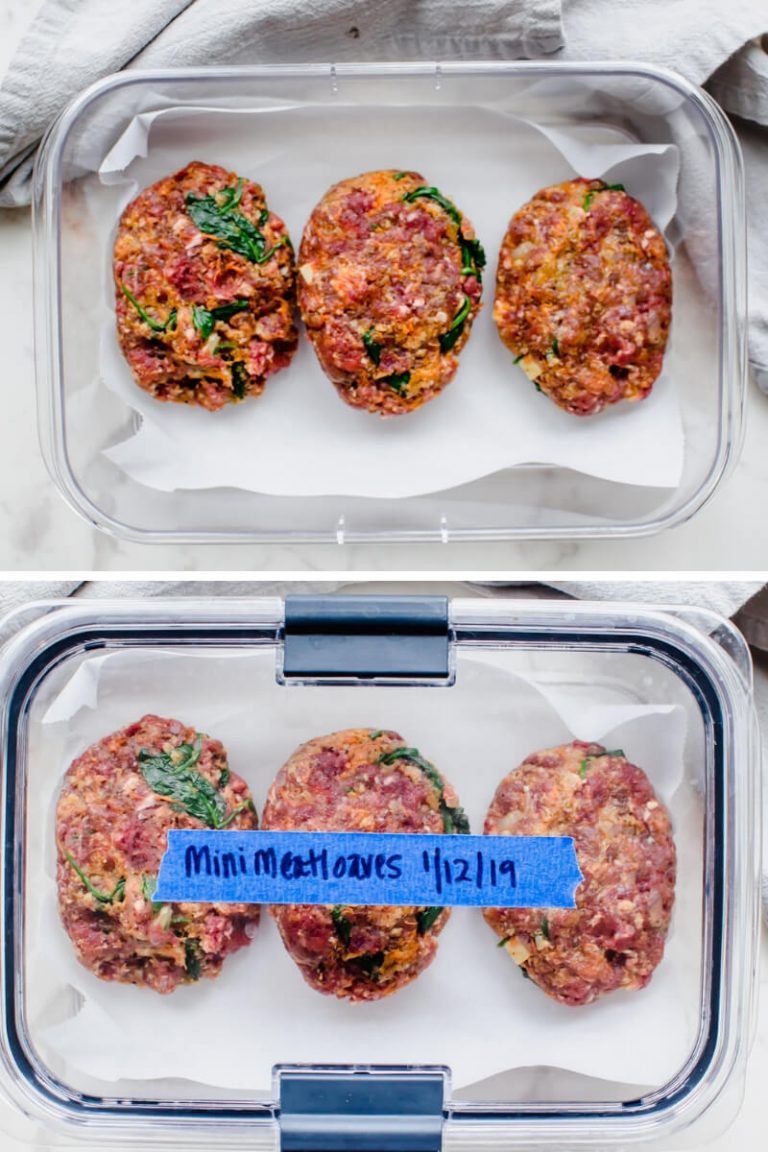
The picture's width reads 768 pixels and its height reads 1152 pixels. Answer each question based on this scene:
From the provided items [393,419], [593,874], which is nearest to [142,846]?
[593,874]

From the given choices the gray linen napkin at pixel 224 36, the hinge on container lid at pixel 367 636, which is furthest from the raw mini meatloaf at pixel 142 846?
the gray linen napkin at pixel 224 36

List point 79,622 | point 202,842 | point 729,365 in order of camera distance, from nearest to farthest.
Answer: point 202,842
point 79,622
point 729,365

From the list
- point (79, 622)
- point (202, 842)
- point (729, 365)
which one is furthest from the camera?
point (729, 365)

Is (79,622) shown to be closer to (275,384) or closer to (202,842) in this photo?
(202,842)

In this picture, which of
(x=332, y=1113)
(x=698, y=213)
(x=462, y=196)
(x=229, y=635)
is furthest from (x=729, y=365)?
(x=332, y=1113)

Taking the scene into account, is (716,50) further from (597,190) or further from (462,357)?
(462,357)

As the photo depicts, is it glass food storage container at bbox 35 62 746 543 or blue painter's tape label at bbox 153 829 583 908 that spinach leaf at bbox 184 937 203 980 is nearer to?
blue painter's tape label at bbox 153 829 583 908
